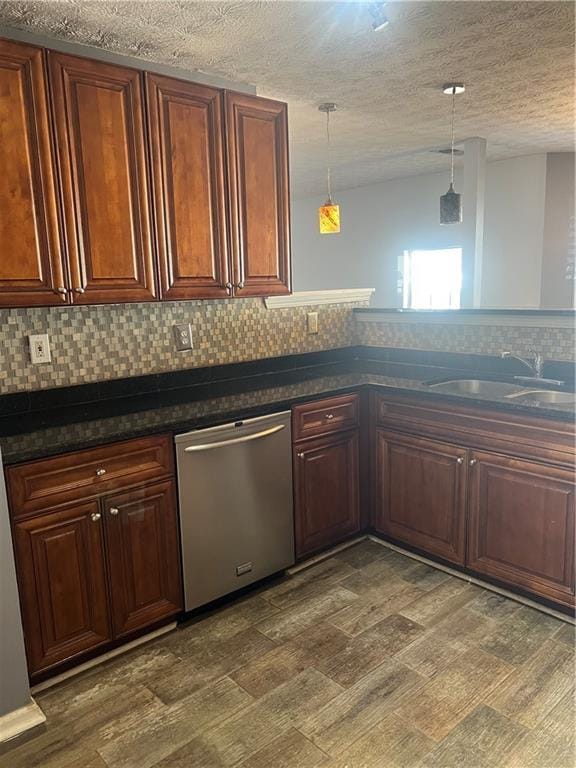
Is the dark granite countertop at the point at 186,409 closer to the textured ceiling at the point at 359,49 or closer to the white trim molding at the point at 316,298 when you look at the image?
the white trim molding at the point at 316,298

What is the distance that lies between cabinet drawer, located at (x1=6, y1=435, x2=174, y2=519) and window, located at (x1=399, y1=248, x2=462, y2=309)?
183 inches

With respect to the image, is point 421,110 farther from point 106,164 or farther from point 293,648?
point 293,648

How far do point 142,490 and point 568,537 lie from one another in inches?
65.9

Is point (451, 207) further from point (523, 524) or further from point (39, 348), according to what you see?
point (39, 348)

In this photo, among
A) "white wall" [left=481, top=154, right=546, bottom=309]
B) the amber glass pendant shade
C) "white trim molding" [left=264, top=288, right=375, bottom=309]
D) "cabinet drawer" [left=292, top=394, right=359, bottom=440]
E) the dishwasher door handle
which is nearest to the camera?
the dishwasher door handle

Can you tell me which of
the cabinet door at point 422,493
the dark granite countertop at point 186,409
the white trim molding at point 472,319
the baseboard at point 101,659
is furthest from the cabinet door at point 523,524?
the baseboard at point 101,659

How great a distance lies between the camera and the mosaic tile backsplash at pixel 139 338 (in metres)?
2.31

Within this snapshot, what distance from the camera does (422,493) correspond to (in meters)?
2.76

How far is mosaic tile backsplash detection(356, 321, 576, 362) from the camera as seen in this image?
2691 millimetres

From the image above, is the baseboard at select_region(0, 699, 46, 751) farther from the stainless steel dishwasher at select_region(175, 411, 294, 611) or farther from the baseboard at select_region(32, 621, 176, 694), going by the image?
the stainless steel dishwasher at select_region(175, 411, 294, 611)

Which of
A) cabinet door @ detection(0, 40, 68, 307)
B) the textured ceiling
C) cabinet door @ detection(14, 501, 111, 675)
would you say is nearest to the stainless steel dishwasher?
cabinet door @ detection(14, 501, 111, 675)

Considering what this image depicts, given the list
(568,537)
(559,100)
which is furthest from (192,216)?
(559,100)

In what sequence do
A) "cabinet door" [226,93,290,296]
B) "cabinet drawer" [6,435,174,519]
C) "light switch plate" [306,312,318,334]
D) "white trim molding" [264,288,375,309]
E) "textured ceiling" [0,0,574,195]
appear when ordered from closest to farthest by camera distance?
1. "cabinet drawer" [6,435,174,519]
2. "textured ceiling" [0,0,574,195]
3. "cabinet door" [226,93,290,296]
4. "white trim molding" [264,288,375,309]
5. "light switch plate" [306,312,318,334]

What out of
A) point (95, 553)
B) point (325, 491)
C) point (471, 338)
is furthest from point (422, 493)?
point (95, 553)
